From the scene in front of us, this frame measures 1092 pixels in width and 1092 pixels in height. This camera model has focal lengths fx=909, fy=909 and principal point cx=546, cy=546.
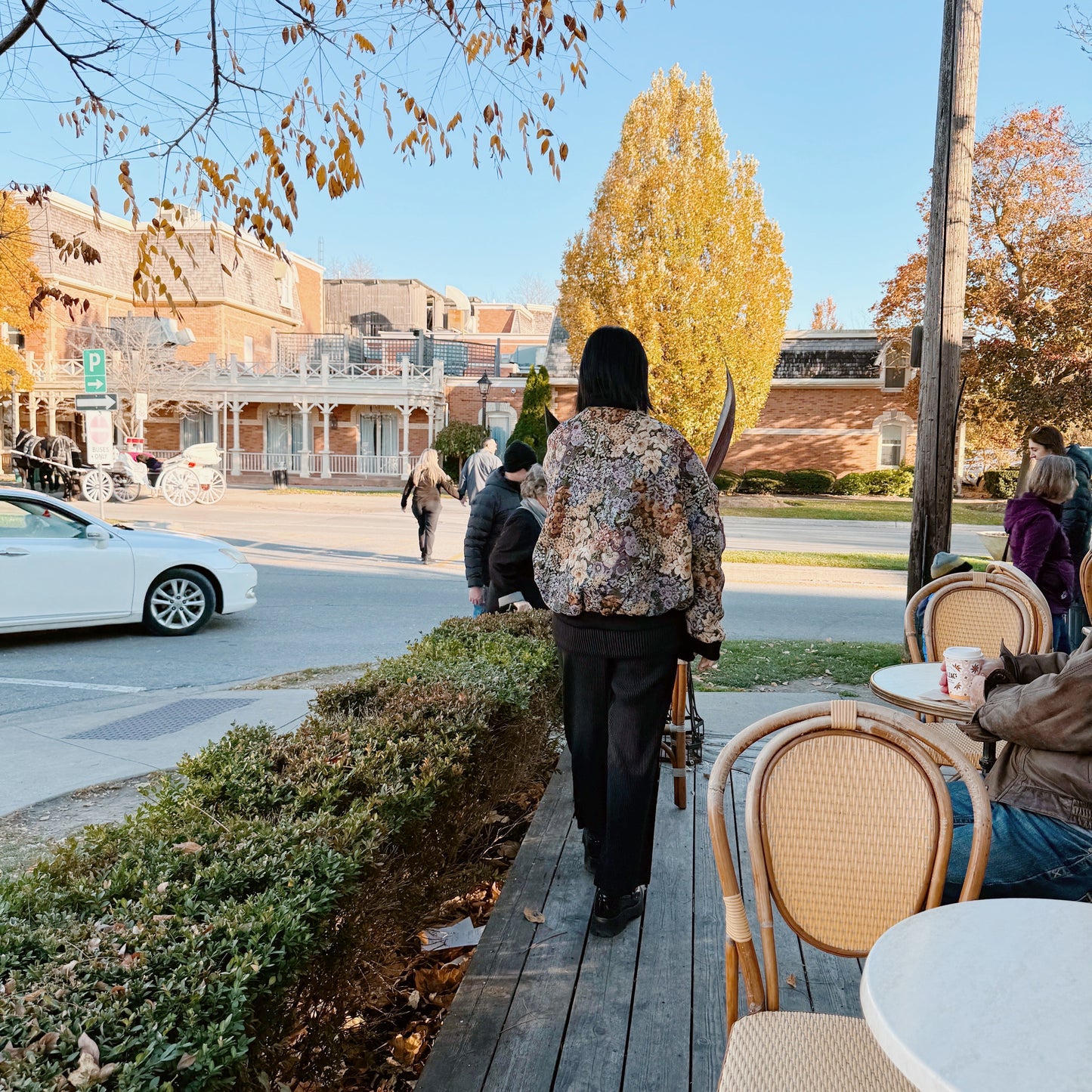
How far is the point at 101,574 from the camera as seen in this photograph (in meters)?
8.52

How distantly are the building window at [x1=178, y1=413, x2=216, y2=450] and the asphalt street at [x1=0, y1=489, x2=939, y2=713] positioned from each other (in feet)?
59.0

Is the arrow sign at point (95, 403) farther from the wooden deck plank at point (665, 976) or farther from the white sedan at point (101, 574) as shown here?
the wooden deck plank at point (665, 976)

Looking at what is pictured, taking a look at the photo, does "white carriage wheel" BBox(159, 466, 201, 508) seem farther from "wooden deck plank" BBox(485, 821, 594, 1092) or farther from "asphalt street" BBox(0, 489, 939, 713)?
"wooden deck plank" BBox(485, 821, 594, 1092)

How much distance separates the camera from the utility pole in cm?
Result: 536

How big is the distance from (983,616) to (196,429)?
3741 centimetres

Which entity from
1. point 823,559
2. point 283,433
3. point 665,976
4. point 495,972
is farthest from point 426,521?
point 283,433

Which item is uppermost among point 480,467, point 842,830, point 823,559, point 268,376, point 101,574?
point 268,376

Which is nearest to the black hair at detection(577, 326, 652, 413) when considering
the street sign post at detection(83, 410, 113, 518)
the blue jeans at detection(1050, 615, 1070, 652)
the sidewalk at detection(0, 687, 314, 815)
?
the sidewalk at detection(0, 687, 314, 815)

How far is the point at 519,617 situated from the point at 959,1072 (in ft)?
12.4

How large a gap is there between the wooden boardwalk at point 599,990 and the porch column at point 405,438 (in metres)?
31.7

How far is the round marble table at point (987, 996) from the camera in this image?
1.33 metres

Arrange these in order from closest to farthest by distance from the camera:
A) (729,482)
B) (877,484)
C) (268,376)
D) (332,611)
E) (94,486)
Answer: (332,611)
(94,486)
(729,482)
(877,484)
(268,376)

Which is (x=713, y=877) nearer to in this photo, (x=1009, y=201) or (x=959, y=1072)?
(x=959, y=1072)

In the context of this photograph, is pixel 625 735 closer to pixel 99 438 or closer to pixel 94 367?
pixel 94 367
